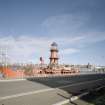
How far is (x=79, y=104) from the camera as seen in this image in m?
13.7

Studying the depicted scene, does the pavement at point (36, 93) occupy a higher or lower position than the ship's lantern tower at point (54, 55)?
lower

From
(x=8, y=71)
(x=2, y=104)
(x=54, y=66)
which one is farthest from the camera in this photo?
(x=54, y=66)

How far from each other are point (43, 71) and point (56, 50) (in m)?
9.02

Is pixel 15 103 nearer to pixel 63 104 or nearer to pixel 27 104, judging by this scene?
pixel 27 104

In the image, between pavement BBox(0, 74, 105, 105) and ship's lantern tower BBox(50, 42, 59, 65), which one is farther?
ship's lantern tower BBox(50, 42, 59, 65)

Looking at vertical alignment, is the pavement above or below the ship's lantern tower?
below

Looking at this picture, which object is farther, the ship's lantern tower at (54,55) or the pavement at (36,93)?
the ship's lantern tower at (54,55)

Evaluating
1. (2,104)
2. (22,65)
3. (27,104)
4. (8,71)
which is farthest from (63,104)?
(22,65)

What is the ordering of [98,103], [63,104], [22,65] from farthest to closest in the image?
[22,65] → [98,103] → [63,104]

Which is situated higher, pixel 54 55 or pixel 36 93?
pixel 54 55

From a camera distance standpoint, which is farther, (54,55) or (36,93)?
(54,55)

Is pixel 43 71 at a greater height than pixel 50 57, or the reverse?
pixel 50 57

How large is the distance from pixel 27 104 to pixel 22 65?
142 feet

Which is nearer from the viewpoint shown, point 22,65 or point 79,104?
point 79,104
